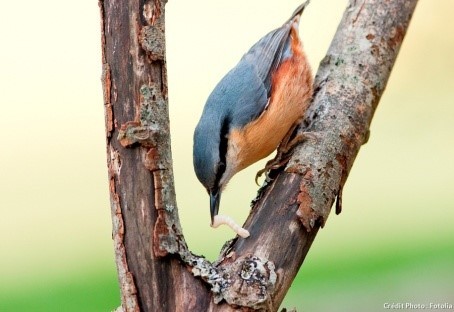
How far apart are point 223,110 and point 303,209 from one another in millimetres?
628

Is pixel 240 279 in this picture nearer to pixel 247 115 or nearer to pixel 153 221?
pixel 153 221

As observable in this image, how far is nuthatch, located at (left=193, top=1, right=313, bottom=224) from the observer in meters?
2.30

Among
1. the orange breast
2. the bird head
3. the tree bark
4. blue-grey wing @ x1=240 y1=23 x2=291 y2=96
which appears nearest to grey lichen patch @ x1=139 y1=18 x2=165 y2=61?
the tree bark

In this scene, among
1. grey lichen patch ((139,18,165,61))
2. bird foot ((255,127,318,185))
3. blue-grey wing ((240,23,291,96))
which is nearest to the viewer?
grey lichen patch ((139,18,165,61))

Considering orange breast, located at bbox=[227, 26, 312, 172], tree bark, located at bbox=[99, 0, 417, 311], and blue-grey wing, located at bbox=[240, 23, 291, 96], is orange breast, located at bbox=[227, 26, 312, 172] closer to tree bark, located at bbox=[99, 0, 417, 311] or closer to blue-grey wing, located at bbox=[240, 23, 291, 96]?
blue-grey wing, located at bbox=[240, 23, 291, 96]

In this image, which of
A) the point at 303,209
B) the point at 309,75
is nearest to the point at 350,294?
the point at 309,75

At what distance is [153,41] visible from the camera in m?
1.64

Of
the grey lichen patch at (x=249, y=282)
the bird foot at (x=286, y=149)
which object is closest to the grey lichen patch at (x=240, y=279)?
the grey lichen patch at (x=249, y=282)

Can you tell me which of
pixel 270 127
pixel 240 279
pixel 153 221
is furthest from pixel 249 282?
pixel 270 127

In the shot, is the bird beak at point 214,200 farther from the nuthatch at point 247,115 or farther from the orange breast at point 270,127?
the orange breast at point 270,127

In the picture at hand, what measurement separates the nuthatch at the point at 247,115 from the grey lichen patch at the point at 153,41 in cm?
64

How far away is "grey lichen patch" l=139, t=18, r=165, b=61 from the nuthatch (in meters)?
0.64

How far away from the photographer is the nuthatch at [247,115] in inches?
90.4

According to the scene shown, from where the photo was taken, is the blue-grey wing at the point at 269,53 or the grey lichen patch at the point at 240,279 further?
the blue-grey wing at the point at 269,53
